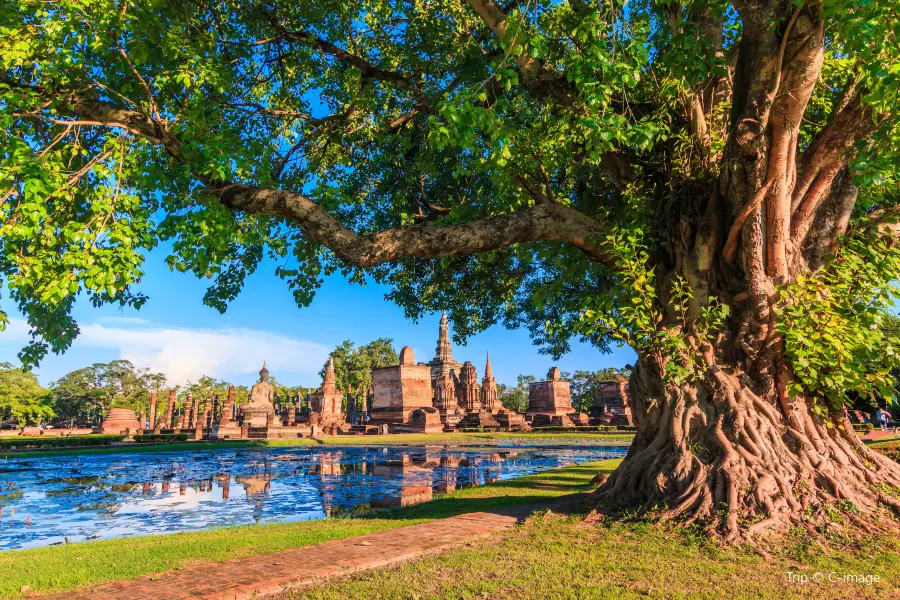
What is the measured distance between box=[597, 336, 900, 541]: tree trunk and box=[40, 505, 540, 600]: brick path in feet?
5.72

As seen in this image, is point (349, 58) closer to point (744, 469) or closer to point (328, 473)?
point (744, 469)

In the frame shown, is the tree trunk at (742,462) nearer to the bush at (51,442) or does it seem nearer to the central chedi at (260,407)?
the bush at (51,442)

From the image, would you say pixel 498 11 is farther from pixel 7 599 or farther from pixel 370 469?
pixel 370 469

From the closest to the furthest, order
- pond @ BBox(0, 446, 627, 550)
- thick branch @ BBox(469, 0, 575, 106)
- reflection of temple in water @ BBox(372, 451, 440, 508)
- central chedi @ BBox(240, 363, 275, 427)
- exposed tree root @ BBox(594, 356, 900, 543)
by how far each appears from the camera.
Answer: exposed tree root @ BBox(594, 356, 900, 543)
thick branch @ BBox(469, 0, 575, 106)
pond @ BBox(0, 446, 627, 550)
reflection of temple in water @ BBox(372, 451, 440, 508)
central chedi @ BBox(240, 363, 275, 427)

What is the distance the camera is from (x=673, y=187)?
22.2 feet

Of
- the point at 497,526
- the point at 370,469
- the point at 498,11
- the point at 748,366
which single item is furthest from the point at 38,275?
the point at 370,469

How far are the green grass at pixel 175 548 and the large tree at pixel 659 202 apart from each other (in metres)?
2.30

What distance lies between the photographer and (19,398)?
136 ft

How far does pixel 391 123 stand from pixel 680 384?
678 centimetres

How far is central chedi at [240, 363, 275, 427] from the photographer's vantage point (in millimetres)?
34656

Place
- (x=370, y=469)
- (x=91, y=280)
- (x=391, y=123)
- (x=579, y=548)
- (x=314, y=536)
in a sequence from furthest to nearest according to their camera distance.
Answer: (x=370, y=469), (x=391, y=123), (x=314, y=536), (x=91, y=280), (x=579, y=548)

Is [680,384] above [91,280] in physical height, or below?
below

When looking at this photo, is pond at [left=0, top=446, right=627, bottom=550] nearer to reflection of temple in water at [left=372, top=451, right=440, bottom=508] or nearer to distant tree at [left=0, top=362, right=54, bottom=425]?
reflection of temple in water at [left=372, top=451, right=440, bottom=508]

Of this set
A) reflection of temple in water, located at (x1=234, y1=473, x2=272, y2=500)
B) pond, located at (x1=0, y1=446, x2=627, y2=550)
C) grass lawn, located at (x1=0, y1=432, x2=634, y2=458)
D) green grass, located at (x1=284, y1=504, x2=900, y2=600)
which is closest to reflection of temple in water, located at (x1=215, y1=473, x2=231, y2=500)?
pond, located at (x1=0, y1=446, x2=627, y2=550)
